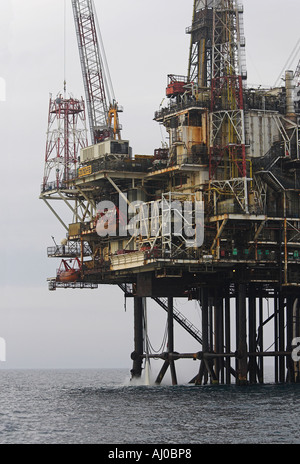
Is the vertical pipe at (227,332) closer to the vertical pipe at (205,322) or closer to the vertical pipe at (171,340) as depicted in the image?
the vertical pipe at (205,322)

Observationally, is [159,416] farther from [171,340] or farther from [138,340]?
[138,340]

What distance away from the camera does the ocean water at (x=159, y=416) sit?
210 feet

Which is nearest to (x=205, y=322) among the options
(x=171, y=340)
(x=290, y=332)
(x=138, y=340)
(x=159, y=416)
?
(x=171, y=340)

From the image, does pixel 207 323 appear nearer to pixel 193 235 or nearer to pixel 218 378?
pixel 218 378

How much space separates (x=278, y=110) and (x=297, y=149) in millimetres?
4324

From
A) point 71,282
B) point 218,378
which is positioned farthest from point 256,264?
point 71,282

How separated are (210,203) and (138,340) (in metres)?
21.5

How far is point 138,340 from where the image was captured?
4245 inches

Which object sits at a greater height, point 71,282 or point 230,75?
point 230,75

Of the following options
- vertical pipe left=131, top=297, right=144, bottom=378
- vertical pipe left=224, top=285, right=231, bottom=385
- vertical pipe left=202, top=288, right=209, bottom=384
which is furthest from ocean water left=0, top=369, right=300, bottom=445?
vertical pipe left=131, top=297, right=144, bottom=378

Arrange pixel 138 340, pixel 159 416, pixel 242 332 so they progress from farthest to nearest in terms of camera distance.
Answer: pixel 138 340 → pixel 242 332 → pixel 159 416

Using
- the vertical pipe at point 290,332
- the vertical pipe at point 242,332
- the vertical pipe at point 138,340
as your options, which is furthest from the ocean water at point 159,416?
the vertical pipe at point 138,340

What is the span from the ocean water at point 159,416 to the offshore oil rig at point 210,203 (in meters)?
6.63

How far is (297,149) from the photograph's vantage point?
94.1m
